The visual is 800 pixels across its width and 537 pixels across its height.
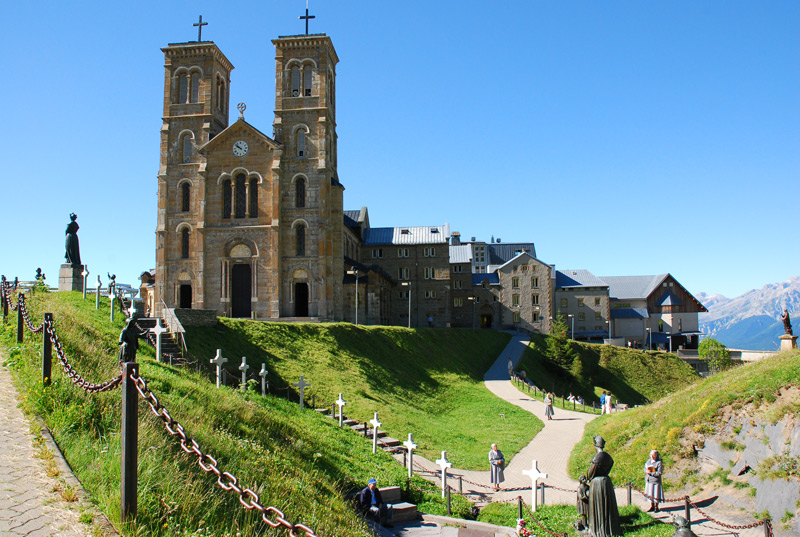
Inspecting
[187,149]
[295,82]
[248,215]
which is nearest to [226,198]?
[248,215]

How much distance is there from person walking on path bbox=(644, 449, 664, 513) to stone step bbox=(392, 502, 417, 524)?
605cm

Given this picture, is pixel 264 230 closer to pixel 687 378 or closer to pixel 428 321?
pixel 428 321

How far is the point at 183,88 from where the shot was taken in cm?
4716

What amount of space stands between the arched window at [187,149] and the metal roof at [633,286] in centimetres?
5954

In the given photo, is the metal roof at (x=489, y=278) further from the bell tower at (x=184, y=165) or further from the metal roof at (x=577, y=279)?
the bell tower at (x=184, y=165)

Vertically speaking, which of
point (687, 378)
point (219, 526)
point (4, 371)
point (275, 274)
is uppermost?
point (275, 274)

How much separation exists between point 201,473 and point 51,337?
4047mm

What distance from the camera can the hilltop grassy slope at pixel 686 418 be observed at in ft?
54.8

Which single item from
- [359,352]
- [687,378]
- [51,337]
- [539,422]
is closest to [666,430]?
[539,422]

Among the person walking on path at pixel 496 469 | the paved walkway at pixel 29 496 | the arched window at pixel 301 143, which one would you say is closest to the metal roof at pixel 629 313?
the arched window at pixel 301 143

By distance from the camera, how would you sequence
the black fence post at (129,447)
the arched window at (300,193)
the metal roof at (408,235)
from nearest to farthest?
the black fence post at (129,447)
the arched window at (300,193)
the metal roof at (408,235)

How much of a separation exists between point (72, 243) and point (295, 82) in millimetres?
22843

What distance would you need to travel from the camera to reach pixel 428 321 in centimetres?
6694

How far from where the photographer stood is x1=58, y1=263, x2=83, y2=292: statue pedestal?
3200cm
